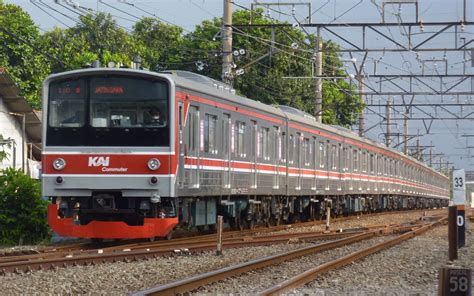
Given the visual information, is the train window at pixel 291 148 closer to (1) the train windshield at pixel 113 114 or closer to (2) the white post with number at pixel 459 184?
(2) the white post with number at pixel 459 184

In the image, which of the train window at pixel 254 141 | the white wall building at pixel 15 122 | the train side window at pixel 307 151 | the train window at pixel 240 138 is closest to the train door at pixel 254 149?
the train window at pixel 254 141

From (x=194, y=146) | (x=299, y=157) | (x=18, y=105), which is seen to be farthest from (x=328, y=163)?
(x=194, y=146)

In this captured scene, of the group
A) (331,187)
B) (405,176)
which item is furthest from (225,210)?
(405,176)

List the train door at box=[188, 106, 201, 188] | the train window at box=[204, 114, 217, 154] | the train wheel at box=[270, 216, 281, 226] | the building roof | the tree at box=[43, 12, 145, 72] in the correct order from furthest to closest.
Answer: the tree at box=[43, 12, 145, 72] < the building roof < the train wheel at box=[270, 216, 281, 226] < the train window at box=[204, 114, 217, 154] < the train door at box=[188, 106, 201, 188]

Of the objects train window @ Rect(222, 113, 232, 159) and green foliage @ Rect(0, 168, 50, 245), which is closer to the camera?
green foliage @ Rect(0, 168, 50, 245)


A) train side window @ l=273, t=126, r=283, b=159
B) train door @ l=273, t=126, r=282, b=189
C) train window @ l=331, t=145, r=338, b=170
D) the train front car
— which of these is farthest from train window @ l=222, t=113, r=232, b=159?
train window @ l=331, t=145, r=338, b=170

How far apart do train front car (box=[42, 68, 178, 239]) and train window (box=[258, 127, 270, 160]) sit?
6088mm

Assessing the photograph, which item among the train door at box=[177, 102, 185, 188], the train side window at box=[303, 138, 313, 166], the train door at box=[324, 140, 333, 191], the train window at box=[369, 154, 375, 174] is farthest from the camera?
the train window at box=[369, 154, 375, 174]

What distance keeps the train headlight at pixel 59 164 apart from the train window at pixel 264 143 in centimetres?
677

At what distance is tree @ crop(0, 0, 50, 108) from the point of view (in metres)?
46.4

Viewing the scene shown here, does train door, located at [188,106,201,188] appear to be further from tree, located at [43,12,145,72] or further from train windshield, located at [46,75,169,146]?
tree, located at [43,12,145,72]

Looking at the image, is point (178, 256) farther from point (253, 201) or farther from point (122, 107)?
point (253, 201)

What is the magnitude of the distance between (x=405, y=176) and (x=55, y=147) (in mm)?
35380

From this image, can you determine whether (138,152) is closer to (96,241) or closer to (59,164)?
(59,164)
